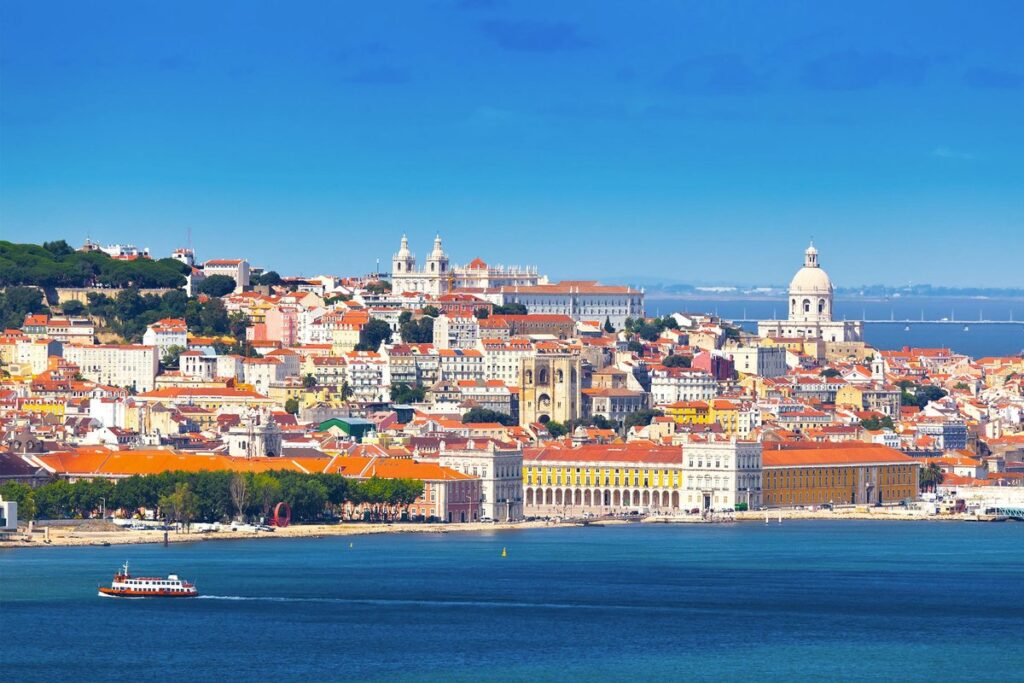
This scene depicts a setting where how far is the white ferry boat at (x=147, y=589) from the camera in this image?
1730 inches

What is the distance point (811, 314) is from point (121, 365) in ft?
106

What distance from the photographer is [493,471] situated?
197 ft

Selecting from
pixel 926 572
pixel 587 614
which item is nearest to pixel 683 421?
pixel 926 572

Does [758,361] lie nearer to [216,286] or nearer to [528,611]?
[216,286]

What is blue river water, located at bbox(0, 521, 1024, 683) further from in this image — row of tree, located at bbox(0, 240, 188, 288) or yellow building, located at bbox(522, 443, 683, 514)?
row of tree, located at bbox(0, 240, 188, 288)

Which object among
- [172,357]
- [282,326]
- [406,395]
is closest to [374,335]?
[282,326]

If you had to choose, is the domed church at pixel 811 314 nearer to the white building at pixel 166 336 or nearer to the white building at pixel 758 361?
the white building at pixel 758 361

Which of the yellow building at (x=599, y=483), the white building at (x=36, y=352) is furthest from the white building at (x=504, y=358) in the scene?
the yellow building at (x=599, y=483)

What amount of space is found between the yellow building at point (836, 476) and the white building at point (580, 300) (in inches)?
936

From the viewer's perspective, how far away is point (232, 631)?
4059 cm

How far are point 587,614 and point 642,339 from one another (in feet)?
146

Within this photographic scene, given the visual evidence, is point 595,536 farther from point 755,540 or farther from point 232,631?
point 232,631

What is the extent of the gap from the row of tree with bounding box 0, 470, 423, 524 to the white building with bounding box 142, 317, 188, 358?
2182cm

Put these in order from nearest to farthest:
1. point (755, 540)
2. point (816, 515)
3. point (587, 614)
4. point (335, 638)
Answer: point (335, 638) < point (587, 614) < point (755, 540) < point (816, 515)
